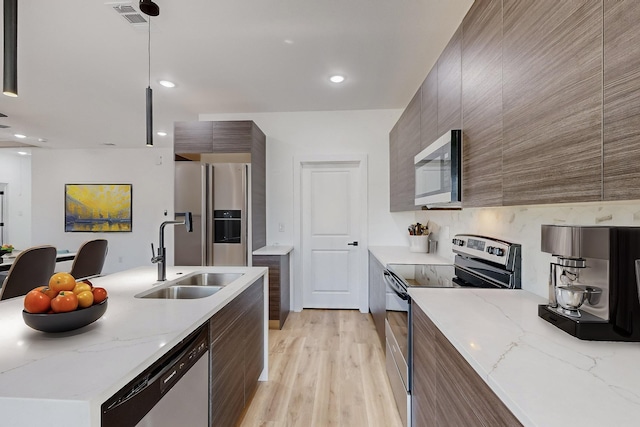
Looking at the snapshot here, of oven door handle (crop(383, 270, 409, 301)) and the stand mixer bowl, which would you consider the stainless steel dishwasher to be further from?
the stand mixer bowl

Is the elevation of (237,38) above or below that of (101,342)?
above

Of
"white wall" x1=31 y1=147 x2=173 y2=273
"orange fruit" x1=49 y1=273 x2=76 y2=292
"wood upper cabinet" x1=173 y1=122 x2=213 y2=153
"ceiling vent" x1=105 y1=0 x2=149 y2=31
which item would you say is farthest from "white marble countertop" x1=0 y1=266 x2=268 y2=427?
"white wall" x1=31 y1=147 x2=173 y2=273

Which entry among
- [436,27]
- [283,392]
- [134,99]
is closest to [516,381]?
[283,392]

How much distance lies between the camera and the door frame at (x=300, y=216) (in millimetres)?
4020

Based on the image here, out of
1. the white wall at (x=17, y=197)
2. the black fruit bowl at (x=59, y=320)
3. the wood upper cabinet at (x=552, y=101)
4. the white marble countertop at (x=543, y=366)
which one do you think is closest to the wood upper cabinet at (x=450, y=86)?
the wood upper cabinet at (x=552, y=101)

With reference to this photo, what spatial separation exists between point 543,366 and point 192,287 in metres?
1.89

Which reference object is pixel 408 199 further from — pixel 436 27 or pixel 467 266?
pixel 436 27

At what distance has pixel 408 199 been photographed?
9.32 ft

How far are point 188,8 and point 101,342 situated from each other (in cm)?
205

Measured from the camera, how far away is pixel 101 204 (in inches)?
247

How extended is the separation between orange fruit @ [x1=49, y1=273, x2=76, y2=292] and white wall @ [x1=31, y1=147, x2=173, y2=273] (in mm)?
5582

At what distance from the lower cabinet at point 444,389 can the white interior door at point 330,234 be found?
2498mm

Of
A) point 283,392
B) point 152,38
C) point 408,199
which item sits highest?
point 152,38

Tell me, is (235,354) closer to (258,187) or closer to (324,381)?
(324,381)
